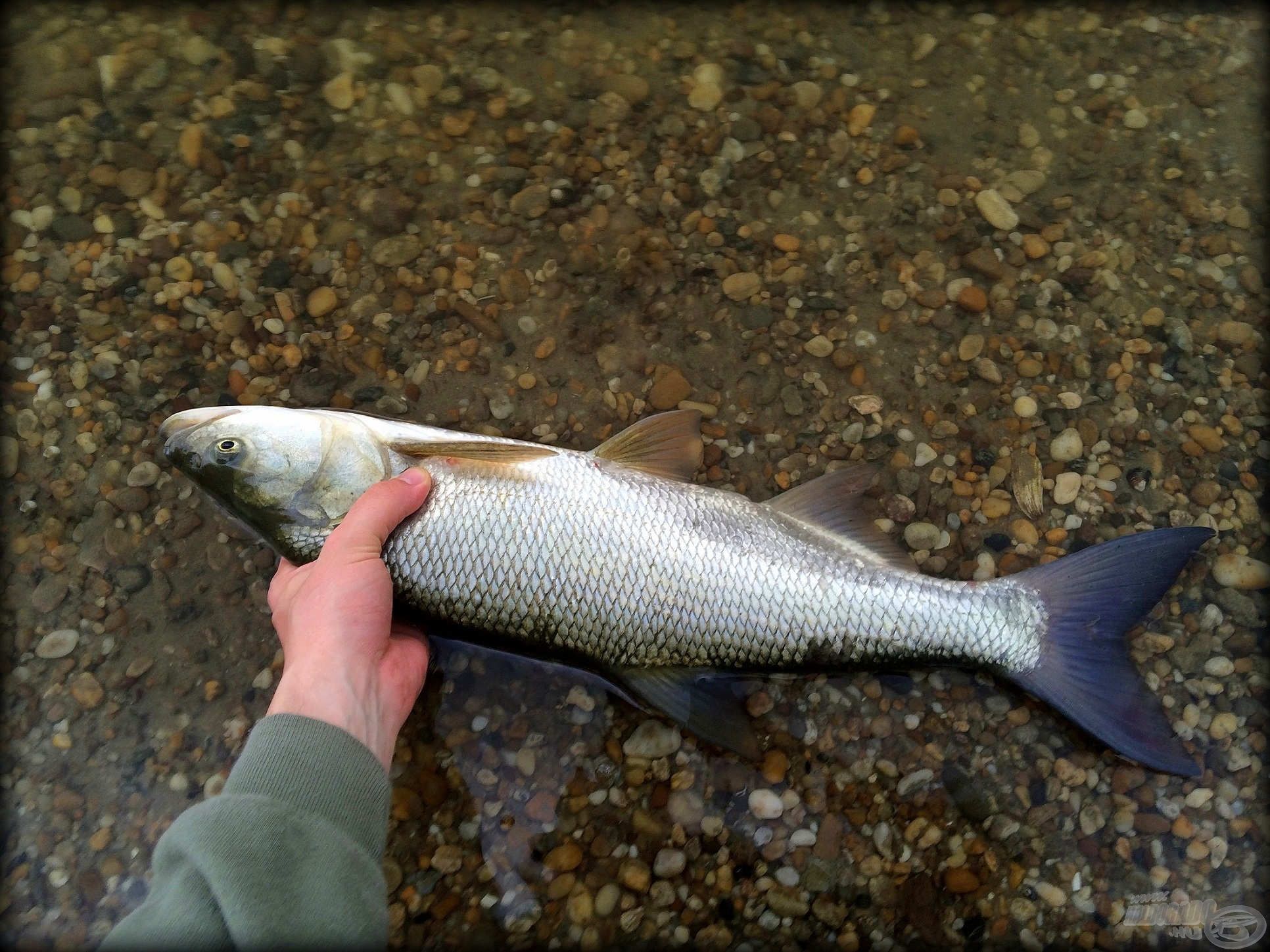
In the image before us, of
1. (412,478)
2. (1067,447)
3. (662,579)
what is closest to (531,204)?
(412,478)

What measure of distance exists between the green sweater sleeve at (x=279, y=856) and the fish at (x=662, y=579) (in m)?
0.50

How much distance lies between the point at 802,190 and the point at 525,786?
2282 millimetres

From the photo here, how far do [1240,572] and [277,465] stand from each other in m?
3.04

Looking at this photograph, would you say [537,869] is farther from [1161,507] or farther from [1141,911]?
[1161,507]

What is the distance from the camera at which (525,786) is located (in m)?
2.43

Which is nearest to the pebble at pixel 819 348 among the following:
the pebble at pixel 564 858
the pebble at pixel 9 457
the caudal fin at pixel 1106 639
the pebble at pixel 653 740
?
the caudal fin at pixel 1106 639

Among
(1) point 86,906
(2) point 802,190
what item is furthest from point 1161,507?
(1) point 86,906

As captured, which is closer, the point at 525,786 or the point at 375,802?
the point at 375,802

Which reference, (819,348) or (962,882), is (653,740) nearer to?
(962,882)

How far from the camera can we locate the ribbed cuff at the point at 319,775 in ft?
5.81

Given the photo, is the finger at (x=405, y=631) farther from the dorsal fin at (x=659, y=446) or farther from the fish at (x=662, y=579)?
the dorsal fin at (x=659, y=446)

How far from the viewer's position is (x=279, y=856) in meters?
1.63

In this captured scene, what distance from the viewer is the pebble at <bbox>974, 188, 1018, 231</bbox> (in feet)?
9.28

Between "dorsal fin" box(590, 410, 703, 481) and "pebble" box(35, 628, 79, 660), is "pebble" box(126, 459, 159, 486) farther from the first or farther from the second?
"dorsal fin" box(590, 410, 703, 481)
